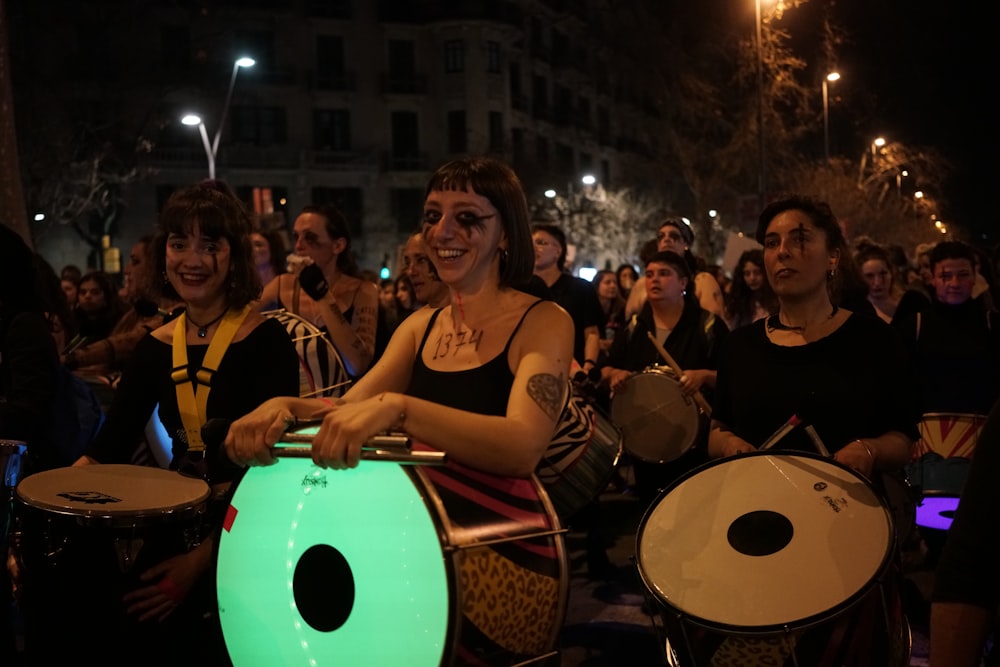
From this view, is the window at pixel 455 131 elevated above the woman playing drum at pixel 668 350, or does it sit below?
above

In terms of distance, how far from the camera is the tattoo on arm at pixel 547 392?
242 centimetres

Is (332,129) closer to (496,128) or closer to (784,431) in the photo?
(496,128)

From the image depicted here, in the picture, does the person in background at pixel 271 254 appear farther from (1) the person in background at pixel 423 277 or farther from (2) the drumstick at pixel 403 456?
(2) the drumstick at pixel 403 456

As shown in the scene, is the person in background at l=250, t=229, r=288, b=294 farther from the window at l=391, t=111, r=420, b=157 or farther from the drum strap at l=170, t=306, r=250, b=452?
the window at l=391, t=111, r=420, b=157

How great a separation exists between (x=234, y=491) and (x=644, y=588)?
119cm

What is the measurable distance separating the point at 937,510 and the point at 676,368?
172 cm

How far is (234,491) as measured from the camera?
8.02 ft

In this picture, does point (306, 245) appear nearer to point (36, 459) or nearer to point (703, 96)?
point (36, 459)

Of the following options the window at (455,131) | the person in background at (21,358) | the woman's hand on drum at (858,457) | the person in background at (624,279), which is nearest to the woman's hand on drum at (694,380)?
the woman's hand on drum at (858,457)

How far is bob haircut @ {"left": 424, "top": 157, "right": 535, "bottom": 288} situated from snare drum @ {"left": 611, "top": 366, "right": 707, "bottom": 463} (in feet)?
9.68

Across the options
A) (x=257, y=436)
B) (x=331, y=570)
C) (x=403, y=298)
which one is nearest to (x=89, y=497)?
(x=257, y=436)

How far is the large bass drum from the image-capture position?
2039 millimetres

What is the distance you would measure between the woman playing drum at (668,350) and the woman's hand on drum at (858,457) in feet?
8.09

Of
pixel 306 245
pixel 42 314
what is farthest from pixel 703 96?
pixel 42 314
